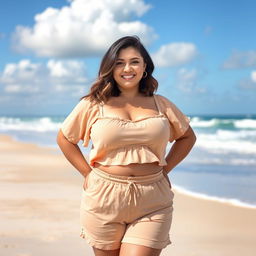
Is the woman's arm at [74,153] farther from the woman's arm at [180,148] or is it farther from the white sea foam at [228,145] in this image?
the white sea foam at [228,145]

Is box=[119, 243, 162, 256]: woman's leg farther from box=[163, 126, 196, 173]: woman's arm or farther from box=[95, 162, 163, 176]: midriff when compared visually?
box=[163, 126, 196, 173]: woman's arm

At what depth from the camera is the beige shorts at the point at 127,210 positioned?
3039 millimetres

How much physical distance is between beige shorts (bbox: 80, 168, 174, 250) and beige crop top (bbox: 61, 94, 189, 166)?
125 millimetres

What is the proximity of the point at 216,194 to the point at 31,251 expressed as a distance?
13.9 feet

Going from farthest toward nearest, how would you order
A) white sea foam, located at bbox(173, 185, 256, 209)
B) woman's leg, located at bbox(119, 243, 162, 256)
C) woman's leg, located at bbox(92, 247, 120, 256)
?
white sea foam, located at bbox(173, 185, 256, 209) → woman's leg, located at bbox(92, 247, 120, 256) → woman's leg, located at bbox(119, 243, 162, 256)

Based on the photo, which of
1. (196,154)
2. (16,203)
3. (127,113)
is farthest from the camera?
(196,154)

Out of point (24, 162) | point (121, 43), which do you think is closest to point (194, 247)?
point (121, 43)

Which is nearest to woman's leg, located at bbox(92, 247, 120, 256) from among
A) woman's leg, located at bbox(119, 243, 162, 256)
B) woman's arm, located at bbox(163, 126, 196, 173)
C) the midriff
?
woman's leg, located at bbox(119, 243, 162, 256)

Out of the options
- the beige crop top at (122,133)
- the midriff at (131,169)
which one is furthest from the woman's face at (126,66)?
the midriff at (131,169)

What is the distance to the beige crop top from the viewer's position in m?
3.06

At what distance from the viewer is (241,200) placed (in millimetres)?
7934

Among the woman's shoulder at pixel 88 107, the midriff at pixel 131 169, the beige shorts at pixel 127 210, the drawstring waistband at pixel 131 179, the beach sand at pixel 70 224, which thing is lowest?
the beach sand at pixel 70 224

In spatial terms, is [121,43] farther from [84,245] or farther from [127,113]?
[84,245]

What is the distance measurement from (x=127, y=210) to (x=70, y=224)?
351 centimetres
